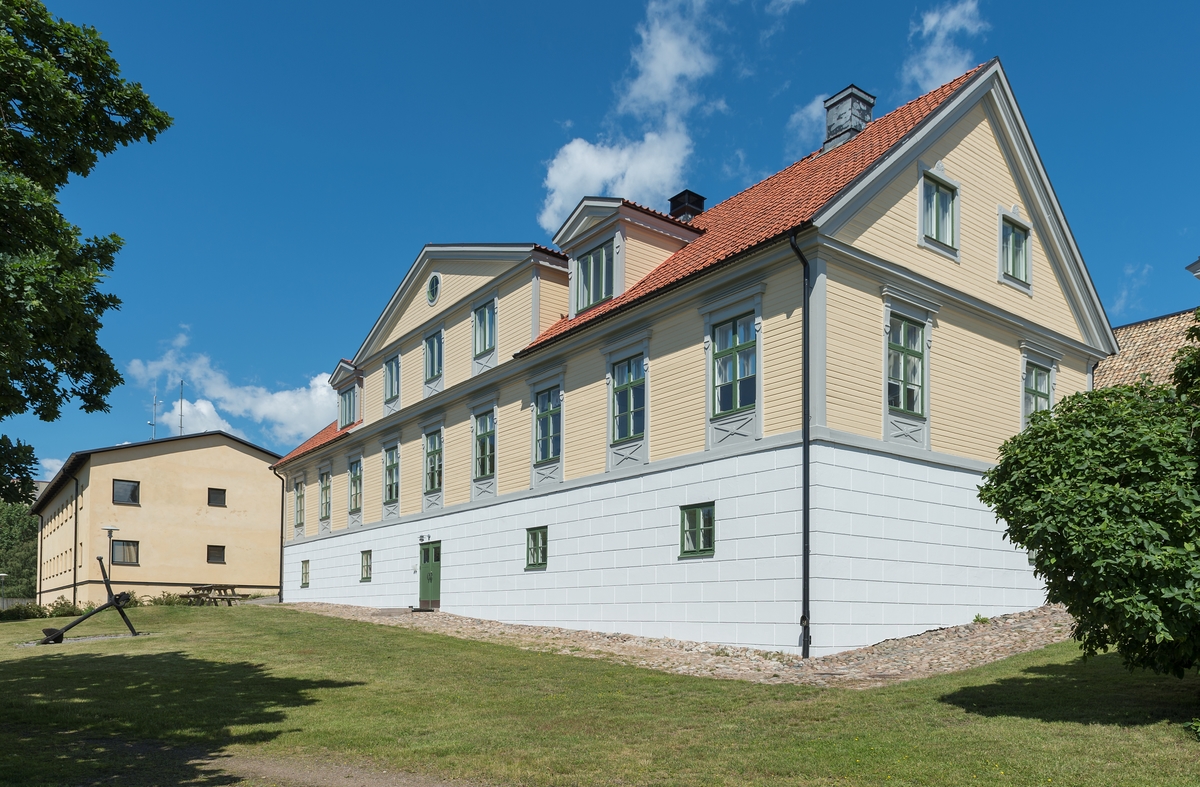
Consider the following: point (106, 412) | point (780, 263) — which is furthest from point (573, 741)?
point (780, 263)

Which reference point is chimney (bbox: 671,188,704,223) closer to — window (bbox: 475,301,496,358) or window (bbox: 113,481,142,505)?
window (bbox: 475,301,496,358)

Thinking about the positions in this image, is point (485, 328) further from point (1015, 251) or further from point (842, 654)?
point (842, 654)

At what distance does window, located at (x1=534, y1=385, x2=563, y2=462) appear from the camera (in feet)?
82.1

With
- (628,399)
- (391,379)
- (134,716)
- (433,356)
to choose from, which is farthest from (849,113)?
(134,716)

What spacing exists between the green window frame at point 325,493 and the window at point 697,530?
22591mm

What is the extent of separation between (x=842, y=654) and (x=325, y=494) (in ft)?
90.6

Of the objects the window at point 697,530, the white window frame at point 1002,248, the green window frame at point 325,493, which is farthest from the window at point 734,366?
the green window frame at point 325,493

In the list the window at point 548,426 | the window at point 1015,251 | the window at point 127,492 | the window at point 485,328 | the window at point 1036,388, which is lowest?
the window at point 127,492

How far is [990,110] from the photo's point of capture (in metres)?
22.9

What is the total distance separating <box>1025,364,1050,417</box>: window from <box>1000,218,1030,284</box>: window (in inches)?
85.5

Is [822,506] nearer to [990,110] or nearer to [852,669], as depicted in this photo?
[852,669]

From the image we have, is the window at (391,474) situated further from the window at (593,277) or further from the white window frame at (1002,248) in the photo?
the white window frame at (1002,248)

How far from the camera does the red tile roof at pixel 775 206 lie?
19500mm

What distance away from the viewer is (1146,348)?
33.2 metres
